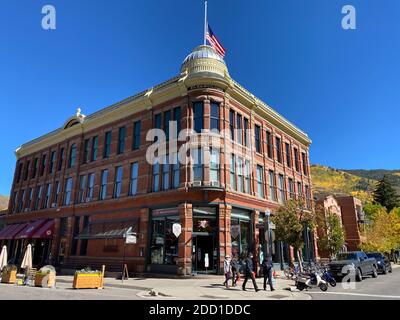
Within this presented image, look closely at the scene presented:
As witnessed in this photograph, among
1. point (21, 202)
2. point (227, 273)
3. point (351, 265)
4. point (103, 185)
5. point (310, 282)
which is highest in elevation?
point (21, 202)

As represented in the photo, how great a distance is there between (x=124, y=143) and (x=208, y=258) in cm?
1367

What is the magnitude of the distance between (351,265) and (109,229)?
1918 cm

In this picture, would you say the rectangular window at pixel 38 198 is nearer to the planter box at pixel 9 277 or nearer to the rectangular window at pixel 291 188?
the planter box at pixel 9 277

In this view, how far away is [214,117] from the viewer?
24.8 m

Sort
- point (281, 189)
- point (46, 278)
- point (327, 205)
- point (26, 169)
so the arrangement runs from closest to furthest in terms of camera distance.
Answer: point (46, 278), point (281, 189), point (26, 169), point (327, 205)

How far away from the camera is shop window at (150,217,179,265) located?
899 inches

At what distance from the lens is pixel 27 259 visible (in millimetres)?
21922

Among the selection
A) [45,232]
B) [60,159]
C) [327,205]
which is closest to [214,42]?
[60,159]

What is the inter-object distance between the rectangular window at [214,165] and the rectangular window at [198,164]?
81 centimetres

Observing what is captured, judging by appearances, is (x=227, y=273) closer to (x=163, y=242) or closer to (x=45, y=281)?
(x=163, y=242)

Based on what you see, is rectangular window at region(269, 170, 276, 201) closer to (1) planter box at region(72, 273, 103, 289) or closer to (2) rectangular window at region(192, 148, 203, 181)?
(2) rectangular window at region(192, 148, 203, 181)

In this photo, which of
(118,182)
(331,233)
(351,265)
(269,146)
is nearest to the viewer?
(351,265)

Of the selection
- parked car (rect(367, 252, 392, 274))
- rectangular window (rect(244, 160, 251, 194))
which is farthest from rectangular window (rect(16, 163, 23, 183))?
parked car (rect(367, 252, 392, 274))
